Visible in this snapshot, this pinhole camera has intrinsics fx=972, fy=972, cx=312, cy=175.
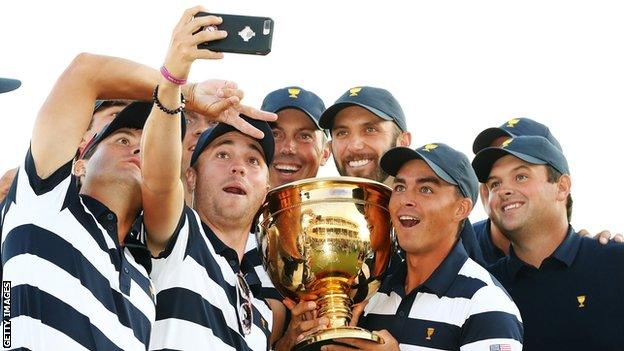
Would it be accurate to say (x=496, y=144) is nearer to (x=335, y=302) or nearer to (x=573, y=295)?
(x=573, y=295)

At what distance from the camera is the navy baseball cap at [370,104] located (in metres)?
6.45

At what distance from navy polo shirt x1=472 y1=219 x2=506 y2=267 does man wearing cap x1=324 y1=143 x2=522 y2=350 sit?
107 cm

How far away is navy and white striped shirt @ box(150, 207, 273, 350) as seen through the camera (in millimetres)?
4293

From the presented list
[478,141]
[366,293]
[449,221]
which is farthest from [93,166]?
[478,141]

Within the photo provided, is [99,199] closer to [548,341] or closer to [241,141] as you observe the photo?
[241,141]

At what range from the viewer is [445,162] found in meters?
5.31

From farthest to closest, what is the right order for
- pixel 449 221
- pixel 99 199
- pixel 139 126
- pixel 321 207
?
pixel 449 221
pixel 321 207
pixel 139 126
pixel 99 199

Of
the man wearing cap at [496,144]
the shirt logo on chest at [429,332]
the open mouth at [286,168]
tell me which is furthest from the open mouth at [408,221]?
the open mouth at [286,168]

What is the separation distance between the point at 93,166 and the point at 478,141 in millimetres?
3331

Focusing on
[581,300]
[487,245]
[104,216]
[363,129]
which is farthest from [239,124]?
[487,245]

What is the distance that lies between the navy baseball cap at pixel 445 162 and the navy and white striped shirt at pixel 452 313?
1.19 feet

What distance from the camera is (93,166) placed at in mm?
4293

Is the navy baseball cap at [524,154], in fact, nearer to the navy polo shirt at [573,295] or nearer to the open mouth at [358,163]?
the navy polo shirt at [573,295]

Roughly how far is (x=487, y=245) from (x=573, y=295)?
1.06 meters
